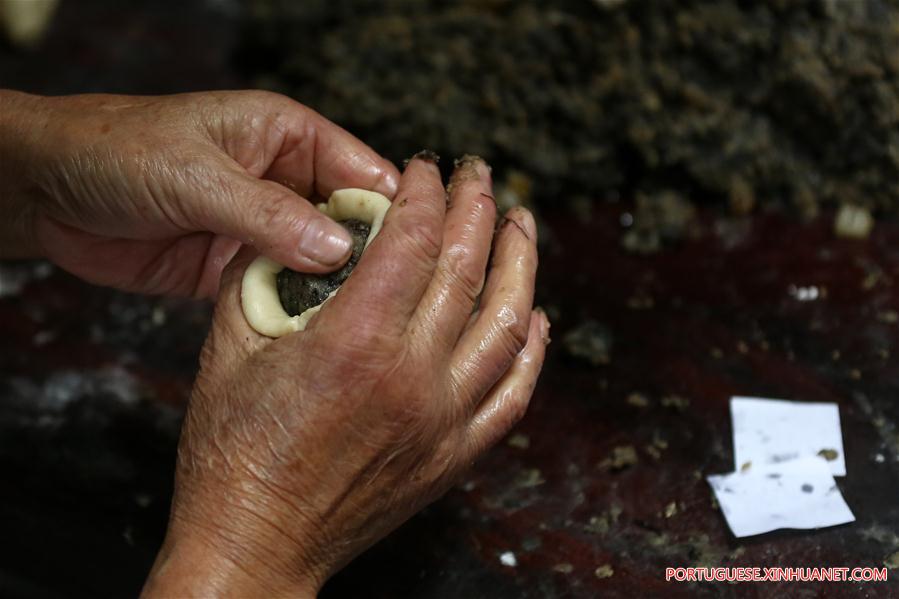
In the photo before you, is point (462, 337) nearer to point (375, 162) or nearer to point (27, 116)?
point (375, 162)

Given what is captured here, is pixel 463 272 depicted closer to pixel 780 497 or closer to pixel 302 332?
pixel 302 332

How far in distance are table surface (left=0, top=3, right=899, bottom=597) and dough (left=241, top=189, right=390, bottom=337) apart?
2.25 feet

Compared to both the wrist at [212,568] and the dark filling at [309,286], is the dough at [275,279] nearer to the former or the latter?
the dark filling at [309,286]

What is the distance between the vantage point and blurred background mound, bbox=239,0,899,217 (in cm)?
286

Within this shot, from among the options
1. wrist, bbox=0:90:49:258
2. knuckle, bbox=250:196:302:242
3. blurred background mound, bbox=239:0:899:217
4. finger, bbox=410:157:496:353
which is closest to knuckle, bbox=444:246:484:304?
finger, bbox=410:157:496:353

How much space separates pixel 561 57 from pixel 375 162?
1.46 metres

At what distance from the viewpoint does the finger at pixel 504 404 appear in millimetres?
1778

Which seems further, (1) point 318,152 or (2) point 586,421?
(2) point 586,421

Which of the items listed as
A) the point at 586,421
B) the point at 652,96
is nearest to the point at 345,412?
the point at 586,421

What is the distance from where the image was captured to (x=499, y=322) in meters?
1.74

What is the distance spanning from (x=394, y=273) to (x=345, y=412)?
270mm

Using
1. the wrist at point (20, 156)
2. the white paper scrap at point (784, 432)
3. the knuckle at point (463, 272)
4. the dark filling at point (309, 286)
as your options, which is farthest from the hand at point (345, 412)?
the white paper scrap at point (784, 432)

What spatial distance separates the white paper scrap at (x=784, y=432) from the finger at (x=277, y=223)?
3.79ft

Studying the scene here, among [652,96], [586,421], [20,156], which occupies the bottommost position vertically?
[586,421]
